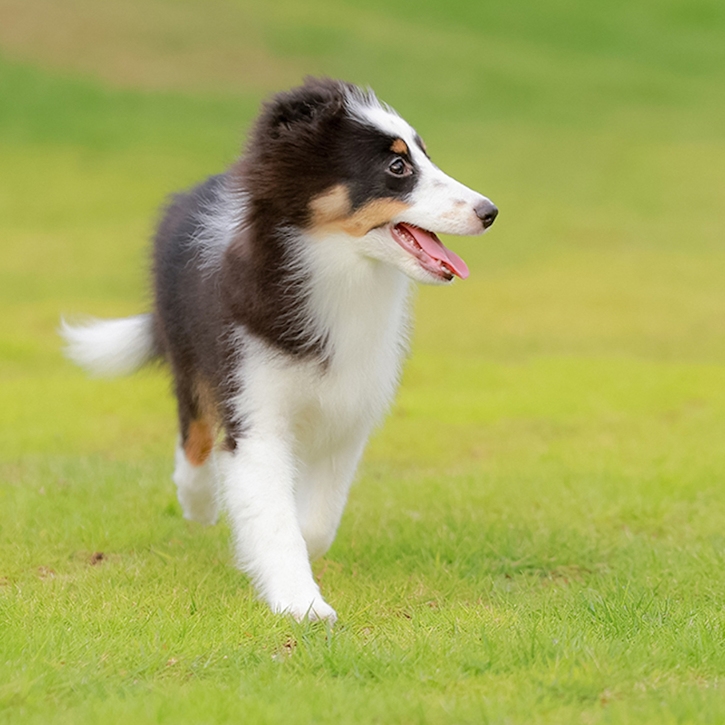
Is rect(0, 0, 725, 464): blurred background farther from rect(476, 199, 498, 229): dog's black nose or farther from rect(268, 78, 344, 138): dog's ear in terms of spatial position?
rect(476, 199, 498, 229): dog's black nose

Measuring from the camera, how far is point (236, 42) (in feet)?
105

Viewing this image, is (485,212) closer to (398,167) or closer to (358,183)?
(398,167)

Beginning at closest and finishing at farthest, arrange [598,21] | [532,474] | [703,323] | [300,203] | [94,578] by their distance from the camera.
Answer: [300,203] < [94,578] < [532,474] < [703,323] < [598,21]

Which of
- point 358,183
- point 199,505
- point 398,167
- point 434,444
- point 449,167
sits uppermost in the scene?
point 398,167

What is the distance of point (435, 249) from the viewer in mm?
4773

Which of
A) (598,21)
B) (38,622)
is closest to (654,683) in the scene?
(38,622)

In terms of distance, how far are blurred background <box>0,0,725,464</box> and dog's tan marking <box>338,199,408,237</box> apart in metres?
1.59

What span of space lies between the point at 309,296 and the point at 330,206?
1.25 feet

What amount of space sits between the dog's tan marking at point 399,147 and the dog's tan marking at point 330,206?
→ 0.25 meters

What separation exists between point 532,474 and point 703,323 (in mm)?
7698

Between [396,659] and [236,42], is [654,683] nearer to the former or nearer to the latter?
[396,659]

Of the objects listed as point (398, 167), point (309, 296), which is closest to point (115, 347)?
point (309, 296)

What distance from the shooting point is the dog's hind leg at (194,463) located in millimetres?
6160

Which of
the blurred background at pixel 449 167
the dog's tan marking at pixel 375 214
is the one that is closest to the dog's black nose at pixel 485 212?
the dog's tan marking at pixel 375 214
